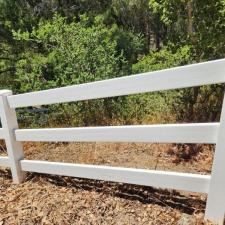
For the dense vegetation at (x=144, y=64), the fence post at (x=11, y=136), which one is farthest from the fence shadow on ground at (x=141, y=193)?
the dense vegetation at (x=144, y=64)

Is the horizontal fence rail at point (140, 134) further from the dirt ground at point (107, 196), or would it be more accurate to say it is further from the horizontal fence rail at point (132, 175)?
the dirt ground at point (107, 196)

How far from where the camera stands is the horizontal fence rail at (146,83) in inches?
99.5

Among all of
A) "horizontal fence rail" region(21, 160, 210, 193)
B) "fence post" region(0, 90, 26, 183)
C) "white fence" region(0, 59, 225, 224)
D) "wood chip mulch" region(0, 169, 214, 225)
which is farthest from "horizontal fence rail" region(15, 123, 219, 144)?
"wood chip mulch" region(0, 169, 214, 225)

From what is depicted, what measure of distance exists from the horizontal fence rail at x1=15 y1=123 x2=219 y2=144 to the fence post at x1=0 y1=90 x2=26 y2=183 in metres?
0.21

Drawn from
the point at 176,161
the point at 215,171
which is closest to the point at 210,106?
the point at 176,161

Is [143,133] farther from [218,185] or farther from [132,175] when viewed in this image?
[218,185]

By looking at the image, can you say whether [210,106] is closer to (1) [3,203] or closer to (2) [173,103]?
(2) [173,103]

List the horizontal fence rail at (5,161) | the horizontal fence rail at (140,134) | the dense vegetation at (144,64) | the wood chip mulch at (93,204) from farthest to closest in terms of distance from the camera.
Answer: the dense vegetation at (144,64), the horizontal fence rail at (5,161), the wood chip mulch at (93,204), the horizontal fence rail at (140,134)

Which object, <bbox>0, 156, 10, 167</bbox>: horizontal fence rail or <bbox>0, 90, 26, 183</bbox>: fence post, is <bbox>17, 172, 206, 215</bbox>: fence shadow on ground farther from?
<bbox>0, 156, 10, 167</bbox>: horizontal fence rail

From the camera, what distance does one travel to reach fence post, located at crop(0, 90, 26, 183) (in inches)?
157

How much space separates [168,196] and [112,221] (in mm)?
631

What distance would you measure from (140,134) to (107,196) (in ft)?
3.11

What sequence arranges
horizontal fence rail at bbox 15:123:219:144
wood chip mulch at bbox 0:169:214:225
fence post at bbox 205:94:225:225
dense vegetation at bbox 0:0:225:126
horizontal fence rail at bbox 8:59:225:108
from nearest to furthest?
horizontal fence rail at bbox 8:59:225:108 → fence post at bbox 205:94:225:225 → horizontal fence rail at bbox 15:123:219:144 → wood chip mulch at bbox 0:169:214:225 → dense vegetation at bbox 0:0:225:126

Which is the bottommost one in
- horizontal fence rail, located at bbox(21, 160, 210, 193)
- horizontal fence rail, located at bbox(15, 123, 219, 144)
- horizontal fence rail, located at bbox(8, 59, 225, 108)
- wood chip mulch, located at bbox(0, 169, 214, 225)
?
wood chip mulch, located at bbox(0, 169, 214, 225)
